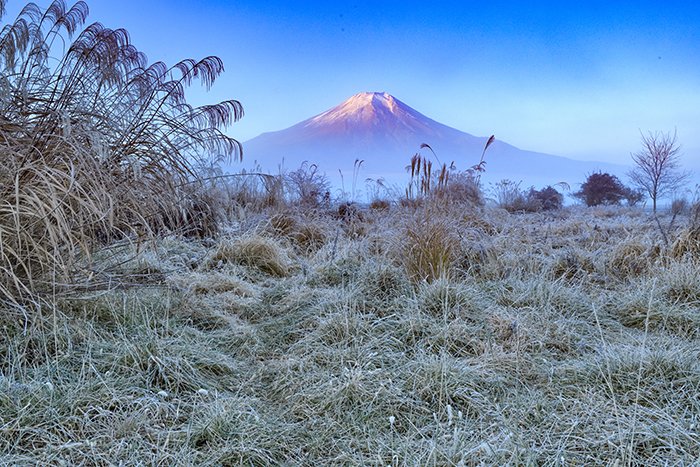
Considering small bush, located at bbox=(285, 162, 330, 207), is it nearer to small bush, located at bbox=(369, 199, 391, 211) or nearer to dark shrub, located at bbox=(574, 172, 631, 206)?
small bush, located at bbox=(369, 199, 391, 211)

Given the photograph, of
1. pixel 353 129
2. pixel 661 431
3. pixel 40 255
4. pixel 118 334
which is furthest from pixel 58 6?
pixel 353 129

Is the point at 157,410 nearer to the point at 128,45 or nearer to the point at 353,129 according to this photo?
the point at 128,45

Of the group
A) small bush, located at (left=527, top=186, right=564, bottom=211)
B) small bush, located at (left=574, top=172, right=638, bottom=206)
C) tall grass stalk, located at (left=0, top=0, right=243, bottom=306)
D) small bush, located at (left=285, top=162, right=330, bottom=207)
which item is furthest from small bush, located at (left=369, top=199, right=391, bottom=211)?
small bush, located at (left=574, top=172, right=638, bottom=206)

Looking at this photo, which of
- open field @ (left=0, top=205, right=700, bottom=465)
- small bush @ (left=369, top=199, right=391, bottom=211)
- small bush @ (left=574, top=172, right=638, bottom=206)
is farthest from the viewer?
small bush @ (left=574, top=172, right=638, bottom=206)

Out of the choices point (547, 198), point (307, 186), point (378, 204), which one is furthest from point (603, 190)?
point (307, 186)

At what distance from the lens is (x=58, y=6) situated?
270cm

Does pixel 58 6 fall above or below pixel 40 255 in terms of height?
above

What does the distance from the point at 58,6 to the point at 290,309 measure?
2346 mm

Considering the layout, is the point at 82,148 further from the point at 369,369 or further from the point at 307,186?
the point at 307,186

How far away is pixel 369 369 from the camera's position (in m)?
1.93

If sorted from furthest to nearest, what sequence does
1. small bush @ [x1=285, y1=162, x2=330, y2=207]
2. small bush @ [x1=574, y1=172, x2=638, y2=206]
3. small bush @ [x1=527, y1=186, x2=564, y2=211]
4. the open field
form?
small bush @ [x1=574, y1=172, x2=638, y2=206]
small bush @ [x1=527, y1=186, x2=564, y2=211]
small bush @ [x1=285, y1=162, x2=330, y2=207]
the open field

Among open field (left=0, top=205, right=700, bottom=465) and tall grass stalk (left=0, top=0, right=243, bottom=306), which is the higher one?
tall grass stalk (left=0, top=0, right=243, bottom=306)

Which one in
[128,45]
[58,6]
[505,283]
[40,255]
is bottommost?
[505,283]

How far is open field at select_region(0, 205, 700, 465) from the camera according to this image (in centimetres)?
138
